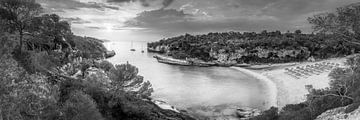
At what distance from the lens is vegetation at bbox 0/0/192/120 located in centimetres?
1381

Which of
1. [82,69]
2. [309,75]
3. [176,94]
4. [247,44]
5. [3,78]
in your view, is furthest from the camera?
[247,44]

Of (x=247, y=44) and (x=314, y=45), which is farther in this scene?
(x=247, y=44)

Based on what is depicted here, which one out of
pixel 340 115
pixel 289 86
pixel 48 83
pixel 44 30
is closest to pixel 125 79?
pixel 44 30

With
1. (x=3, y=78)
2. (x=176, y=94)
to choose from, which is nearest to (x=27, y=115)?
(x=3, y=78)

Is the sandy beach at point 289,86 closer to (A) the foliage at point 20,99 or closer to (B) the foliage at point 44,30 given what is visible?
(A) the foliage at point 20,99

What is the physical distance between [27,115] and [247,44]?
122236 millimetres

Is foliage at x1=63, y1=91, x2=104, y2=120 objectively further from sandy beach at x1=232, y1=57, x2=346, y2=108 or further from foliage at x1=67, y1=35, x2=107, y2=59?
sandy beach at x1=232, y1=57, x2=346, y2=108

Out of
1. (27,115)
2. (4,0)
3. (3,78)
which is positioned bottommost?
(27,115)

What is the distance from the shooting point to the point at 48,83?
22109 millimetres

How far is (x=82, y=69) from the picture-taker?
149 feet

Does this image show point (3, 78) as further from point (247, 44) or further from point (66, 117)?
point (247, 44)

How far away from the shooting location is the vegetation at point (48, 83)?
45.3 feet

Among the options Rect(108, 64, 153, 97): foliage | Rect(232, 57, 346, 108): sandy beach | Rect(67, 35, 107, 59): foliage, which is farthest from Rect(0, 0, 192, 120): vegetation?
Rect(232, 57, 346, 108): sandy beach

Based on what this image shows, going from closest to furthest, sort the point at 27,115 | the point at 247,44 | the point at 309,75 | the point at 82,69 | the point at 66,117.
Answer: the point at 27,115
the point at 66,117
the point at 82,69
the point at 309,75
the point at 247,44
